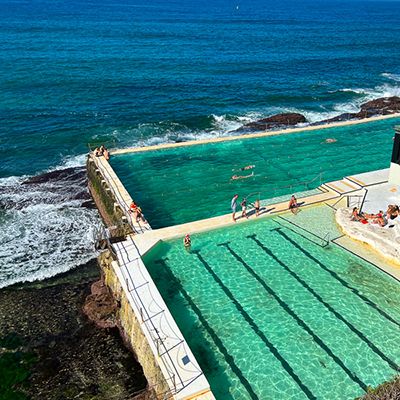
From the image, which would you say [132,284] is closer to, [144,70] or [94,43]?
[144,70]

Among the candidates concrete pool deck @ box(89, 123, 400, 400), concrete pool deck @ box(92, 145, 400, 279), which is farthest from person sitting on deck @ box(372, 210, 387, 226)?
concrete pool deck @ box(89, 123, 400, 400)

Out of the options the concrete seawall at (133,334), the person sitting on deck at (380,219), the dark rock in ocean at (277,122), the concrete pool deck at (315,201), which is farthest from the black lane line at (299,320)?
the dark rock in ocean at (277,122)

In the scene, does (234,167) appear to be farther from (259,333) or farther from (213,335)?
(213,335)

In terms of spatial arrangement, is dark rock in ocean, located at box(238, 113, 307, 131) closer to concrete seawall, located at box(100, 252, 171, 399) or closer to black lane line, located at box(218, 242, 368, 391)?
black lane line, located at box(218, 242, 368, 391)

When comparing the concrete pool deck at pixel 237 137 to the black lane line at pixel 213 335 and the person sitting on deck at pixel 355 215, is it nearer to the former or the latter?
the black lane line at pixel 213 335

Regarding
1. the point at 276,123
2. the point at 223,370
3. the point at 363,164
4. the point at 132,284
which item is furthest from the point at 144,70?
the point at 223,370
